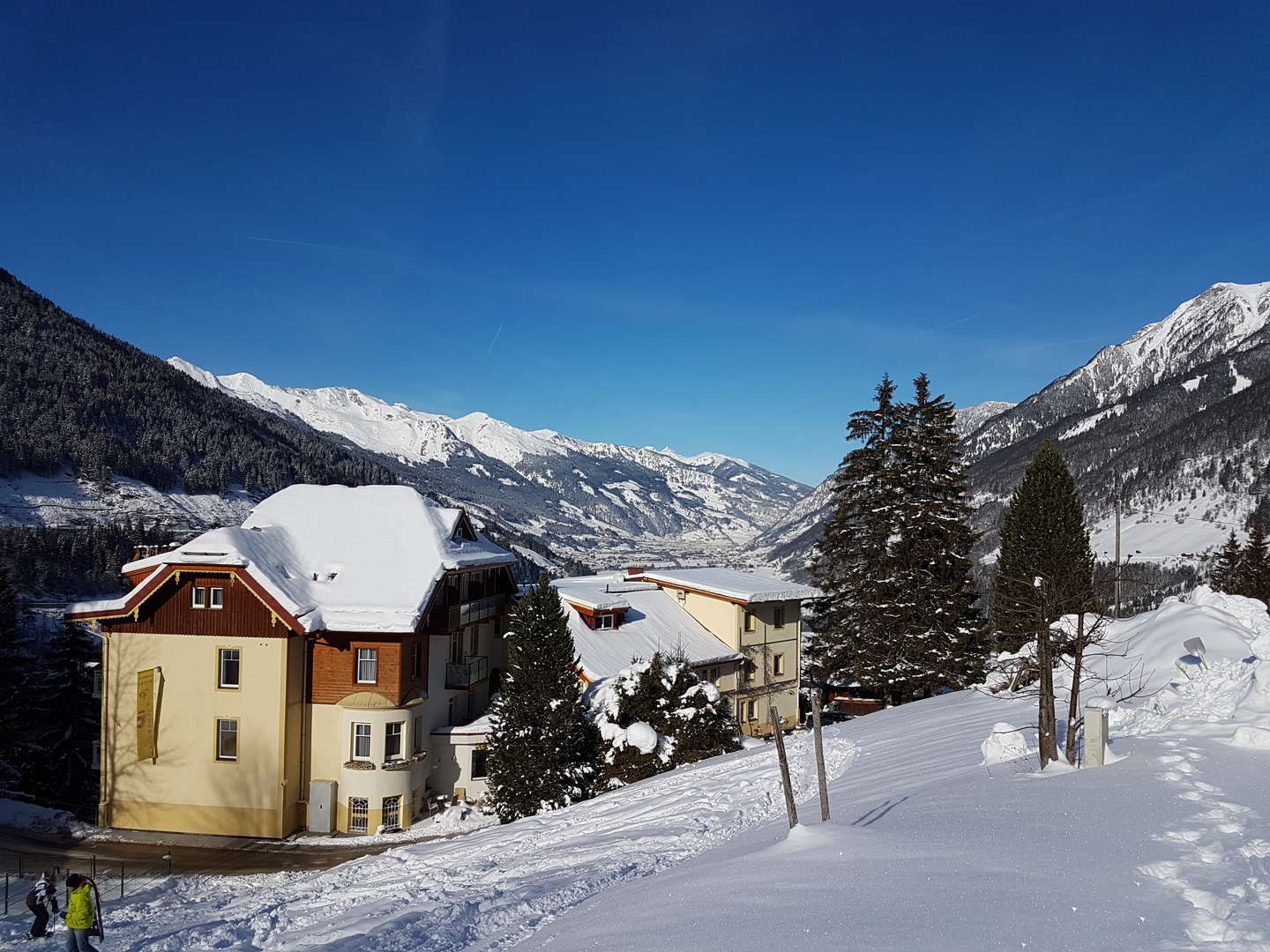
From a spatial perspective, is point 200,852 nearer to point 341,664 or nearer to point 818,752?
point 341,664

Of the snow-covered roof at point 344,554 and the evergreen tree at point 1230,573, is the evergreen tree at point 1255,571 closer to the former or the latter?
the evergreen tree at point 1230,573

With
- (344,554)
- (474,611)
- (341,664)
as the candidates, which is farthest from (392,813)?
(344,554)

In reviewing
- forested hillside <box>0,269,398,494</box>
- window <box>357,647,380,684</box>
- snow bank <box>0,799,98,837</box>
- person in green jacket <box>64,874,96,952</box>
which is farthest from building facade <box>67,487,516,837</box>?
forested hillside <box>0,269,398,494</box>

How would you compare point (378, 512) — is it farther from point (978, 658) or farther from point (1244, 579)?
point (1244, 579)

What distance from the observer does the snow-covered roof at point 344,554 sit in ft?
90.4

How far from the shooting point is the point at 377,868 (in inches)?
693

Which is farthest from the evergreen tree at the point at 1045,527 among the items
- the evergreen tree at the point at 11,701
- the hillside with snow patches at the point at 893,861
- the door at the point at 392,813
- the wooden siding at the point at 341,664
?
the evergreen tree at the point at 11,701

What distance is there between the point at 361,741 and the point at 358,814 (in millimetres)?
2429

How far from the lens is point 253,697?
90.4ft

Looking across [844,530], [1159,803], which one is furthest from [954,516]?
[1159,803]

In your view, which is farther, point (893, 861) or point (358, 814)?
point (358, 814)

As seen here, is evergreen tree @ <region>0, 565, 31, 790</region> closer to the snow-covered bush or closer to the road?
the road

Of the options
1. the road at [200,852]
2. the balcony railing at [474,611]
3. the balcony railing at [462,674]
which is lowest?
the road at [200,852]

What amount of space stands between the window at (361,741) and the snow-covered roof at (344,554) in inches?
132
